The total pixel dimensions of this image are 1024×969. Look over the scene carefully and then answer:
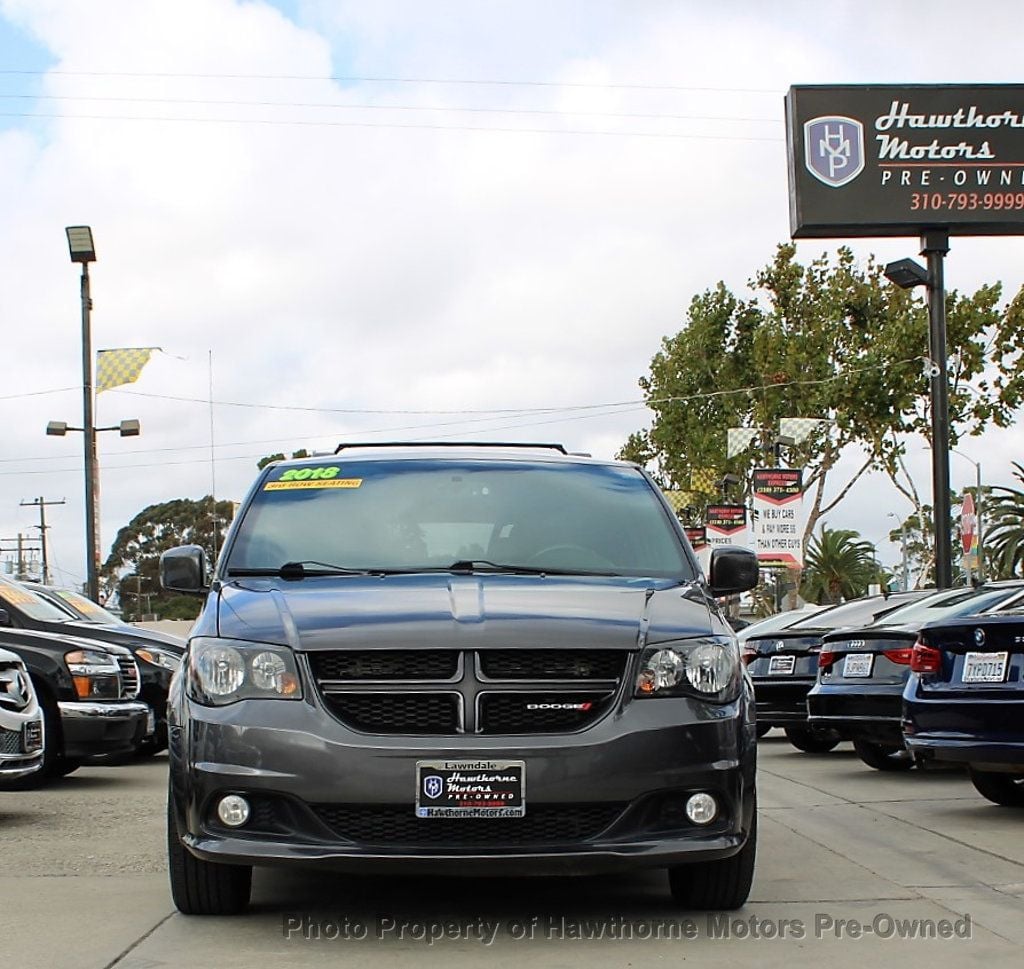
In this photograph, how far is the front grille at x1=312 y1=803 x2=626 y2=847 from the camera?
599cm

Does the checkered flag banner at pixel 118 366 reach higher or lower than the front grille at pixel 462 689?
higher

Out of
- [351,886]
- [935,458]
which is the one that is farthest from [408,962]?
[935,458]

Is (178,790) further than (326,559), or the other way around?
(326,559)

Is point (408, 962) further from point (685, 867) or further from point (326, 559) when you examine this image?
point (326, 559)

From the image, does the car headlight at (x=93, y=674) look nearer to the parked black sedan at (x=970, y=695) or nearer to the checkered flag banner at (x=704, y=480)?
the parked black sedan at (x=970, y=695)

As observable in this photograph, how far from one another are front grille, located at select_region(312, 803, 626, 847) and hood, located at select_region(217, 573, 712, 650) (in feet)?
1.87

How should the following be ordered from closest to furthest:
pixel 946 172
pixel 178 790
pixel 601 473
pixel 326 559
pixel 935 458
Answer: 1. pixel 178 790
2. pixel 326 559
3. pixel 601 473
4. pixel 935 458
5. pixel 946 172

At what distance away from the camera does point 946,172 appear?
30.8 meters

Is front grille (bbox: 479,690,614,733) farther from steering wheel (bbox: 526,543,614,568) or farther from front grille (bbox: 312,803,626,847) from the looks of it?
steering wheel (bbox: 526,543,614,568)

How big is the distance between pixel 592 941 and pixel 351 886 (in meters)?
1.58

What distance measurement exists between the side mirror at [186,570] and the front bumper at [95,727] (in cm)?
542

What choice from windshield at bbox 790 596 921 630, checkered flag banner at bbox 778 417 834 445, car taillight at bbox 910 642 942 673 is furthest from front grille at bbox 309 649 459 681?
checkered flag banner at bbox 778 417 834 445

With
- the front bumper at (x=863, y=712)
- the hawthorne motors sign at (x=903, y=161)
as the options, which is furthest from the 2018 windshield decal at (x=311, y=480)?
the hawthorne motors sign at (x=903, y=161)

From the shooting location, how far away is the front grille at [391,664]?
240 inches
